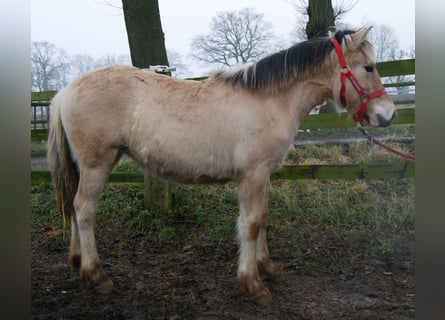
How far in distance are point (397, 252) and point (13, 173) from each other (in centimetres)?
404

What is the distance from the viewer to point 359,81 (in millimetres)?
3104

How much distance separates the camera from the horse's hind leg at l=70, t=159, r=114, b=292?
3.25 metres

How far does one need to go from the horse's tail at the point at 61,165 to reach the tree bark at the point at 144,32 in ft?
6.12

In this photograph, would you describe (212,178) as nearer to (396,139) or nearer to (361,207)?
(361,207)

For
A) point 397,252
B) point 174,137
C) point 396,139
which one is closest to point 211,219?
point 174,137

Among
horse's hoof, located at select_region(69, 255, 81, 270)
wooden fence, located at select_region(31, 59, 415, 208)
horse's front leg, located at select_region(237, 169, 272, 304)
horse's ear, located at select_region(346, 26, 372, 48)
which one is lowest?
horse's hoof, located at select_region(69, 255, 81, 270)

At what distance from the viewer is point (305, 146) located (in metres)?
6.57

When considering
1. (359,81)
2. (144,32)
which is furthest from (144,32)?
(359,81)

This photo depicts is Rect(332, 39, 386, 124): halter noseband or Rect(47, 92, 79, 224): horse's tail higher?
Rect(332, 39, 386, 124): halter noseband

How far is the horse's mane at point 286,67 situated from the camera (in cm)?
326

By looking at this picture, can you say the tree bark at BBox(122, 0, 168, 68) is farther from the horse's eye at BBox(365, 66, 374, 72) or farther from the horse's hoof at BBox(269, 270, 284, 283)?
the horse's hoof at BBox(269, 270, 284, 283)

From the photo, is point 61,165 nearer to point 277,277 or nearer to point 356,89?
point 277,277

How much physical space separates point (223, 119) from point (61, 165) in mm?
1751

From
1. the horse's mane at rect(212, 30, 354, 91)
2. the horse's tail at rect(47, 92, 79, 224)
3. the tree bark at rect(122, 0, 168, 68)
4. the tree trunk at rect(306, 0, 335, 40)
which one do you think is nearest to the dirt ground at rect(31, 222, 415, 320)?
the horse's tail at rect(47, 92, 79, 224)
